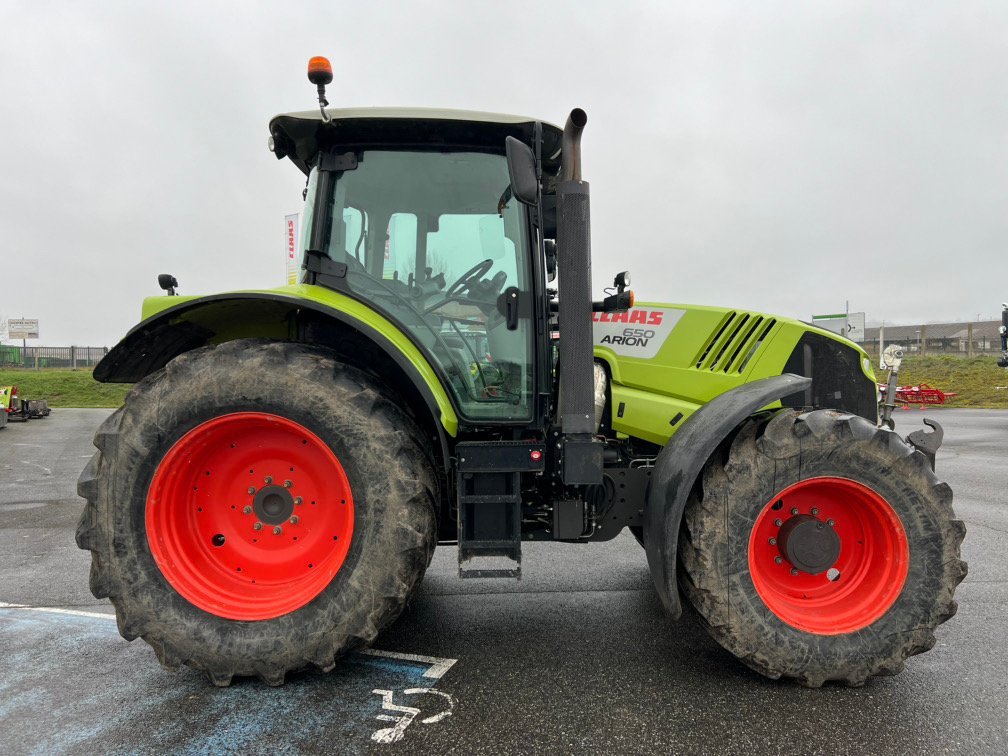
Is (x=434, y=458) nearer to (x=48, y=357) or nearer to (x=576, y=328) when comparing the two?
(x=576, y=328)

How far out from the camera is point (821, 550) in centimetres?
246

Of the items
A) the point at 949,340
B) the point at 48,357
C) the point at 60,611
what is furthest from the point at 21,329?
the point at 949,340

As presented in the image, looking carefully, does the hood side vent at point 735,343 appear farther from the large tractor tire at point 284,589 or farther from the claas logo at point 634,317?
the large tractor tire at point 284,589

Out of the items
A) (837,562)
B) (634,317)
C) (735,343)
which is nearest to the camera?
(837,562)

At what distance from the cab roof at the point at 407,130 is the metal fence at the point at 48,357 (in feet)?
120

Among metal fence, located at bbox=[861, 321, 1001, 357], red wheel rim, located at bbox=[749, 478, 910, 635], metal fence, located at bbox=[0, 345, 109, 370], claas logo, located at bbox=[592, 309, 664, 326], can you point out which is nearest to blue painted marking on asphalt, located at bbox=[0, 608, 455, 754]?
red wheel rim, located at bbox=[749, 478, 910, 635]

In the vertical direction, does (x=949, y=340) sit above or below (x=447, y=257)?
above

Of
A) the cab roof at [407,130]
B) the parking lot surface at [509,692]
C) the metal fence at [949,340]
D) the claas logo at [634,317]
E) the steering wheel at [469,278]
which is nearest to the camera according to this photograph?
the parking lot surface at [509,692]

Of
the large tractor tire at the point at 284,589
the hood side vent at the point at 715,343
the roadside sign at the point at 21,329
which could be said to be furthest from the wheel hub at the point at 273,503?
the roadside sign at the point at 21,329

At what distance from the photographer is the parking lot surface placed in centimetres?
202

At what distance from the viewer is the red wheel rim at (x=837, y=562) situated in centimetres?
238

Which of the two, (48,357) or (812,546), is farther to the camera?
(48,357)

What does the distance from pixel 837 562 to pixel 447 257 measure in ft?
7.12

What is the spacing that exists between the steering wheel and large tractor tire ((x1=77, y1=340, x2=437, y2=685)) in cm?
55
